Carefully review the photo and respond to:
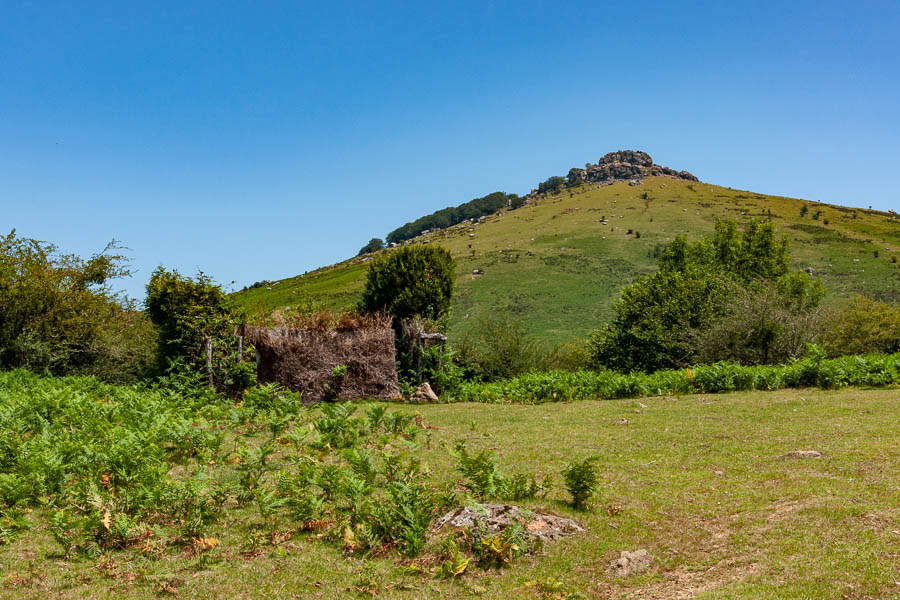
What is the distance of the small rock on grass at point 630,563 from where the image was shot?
17.5 feet

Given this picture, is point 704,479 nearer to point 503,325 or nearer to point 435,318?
point 435,318

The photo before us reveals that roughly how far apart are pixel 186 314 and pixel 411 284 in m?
6.28

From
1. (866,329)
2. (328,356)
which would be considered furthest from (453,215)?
(328,356)

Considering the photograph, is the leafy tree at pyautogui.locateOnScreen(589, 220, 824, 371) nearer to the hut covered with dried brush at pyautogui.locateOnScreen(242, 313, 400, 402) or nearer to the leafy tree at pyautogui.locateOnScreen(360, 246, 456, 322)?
the leafy tree at pyautogui.locateOnScreen(360, 246, 456, 322)

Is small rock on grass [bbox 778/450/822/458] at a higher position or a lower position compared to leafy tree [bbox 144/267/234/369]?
lower

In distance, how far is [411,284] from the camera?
62.5ft

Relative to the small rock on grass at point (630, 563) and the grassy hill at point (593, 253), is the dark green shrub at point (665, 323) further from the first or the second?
the grassy hill at point (593, 253)

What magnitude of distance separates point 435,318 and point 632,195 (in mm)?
90753

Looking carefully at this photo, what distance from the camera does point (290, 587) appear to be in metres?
5.14

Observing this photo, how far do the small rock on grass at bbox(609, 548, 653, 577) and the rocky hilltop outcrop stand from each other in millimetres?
134181

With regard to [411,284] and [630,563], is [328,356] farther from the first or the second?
[630,563]

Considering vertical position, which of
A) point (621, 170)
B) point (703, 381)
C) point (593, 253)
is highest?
point (621, 170)

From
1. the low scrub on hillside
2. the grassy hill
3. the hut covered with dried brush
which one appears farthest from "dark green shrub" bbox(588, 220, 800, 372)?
the grassy hill

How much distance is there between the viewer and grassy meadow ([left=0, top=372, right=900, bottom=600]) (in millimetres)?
5074
